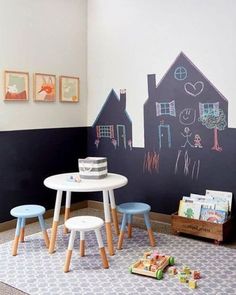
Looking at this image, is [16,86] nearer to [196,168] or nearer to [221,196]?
[196,168]

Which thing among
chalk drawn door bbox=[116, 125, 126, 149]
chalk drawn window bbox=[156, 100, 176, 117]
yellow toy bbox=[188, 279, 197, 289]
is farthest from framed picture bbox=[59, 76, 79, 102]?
yellow toy bbox=[188, 279, 197, 289]

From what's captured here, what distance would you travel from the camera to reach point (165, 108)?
393 cm

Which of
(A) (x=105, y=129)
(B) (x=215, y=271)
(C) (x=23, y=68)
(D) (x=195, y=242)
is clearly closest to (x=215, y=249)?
(D) (x=195, y=242)

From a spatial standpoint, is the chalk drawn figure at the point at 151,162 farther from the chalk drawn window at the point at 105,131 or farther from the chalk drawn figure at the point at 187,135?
the chalk drawn window at the point at 105,131

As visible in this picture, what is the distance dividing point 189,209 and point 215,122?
2.91ft

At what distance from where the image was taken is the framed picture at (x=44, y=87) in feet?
13.1

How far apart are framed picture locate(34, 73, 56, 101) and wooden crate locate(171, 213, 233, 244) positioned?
1886mm

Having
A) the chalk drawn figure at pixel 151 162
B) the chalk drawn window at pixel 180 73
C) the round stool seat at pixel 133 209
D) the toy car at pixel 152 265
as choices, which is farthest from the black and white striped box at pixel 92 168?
the chalk drawn window at pixel 180 73

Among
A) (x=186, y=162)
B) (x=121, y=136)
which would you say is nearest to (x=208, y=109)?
(x=186, y=162)

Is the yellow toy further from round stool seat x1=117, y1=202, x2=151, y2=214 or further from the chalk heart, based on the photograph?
the chalk heart

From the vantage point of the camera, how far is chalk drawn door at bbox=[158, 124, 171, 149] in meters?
3.92

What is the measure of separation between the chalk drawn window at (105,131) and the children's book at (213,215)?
4.83 feet

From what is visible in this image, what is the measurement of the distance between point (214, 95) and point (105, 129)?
1.42 metres

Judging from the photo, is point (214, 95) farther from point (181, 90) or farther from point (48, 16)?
point (48, 16)
